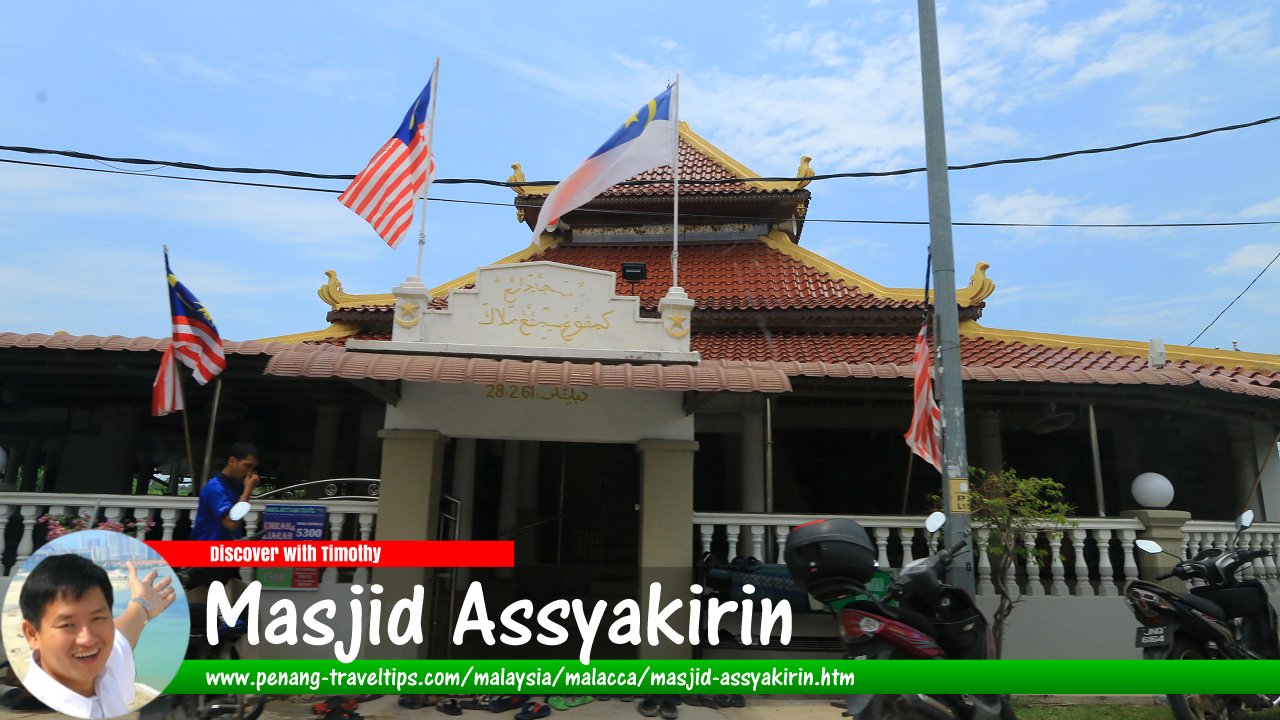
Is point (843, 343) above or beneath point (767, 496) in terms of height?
above

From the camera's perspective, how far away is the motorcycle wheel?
516 cm

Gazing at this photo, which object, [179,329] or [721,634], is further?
[721,634]

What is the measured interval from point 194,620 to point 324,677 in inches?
40.9

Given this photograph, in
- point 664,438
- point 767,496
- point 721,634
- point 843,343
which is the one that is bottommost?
point 721,634

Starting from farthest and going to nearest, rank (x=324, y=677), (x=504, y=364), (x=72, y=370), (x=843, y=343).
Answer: (x=843, y=343) → (x=72, y=370) → (x=504, y=364) → (x=324, y=677)

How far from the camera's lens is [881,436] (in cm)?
1126

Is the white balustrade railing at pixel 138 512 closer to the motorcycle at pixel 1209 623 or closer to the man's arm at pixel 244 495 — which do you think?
the man's arm at pixel 244 495

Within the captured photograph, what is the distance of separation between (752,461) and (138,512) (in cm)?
675

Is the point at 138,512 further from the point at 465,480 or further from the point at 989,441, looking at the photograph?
the point at 989,441

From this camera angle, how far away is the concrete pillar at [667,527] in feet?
23.8

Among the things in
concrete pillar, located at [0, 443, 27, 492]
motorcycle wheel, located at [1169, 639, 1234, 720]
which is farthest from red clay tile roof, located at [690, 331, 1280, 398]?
concrete pillar, located at [0, 443, 27, 492]

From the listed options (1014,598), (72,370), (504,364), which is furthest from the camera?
(72,370)

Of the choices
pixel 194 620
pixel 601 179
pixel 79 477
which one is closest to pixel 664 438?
pixel 601 179

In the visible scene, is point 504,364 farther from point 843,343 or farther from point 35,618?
point 843,343
